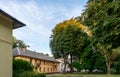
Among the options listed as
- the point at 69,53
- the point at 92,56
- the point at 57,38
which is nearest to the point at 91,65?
the point at 92,56

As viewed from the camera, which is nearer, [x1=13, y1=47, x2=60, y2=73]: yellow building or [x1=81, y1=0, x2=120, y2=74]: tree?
[x1=81, y1=0, x2=120, y2=74]: tree

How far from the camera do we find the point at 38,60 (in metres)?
65.9

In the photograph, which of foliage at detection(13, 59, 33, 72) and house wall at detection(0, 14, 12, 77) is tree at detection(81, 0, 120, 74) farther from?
foliage at detection(13, 59, 33, 72)

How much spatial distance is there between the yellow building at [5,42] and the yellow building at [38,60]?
125ft

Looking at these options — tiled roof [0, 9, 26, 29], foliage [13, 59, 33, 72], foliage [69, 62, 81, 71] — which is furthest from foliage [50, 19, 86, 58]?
tiled roof [0, 9, 26, 29]

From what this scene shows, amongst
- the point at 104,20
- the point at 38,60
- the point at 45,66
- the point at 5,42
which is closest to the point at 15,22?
the point at 5,42

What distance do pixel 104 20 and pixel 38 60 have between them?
53.0m

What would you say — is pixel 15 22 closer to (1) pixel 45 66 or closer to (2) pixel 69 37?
(2) pixel 69 37

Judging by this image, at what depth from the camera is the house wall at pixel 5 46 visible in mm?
14602

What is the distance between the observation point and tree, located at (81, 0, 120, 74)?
13062mm

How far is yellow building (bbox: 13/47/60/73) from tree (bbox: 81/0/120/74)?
37996 millimetres

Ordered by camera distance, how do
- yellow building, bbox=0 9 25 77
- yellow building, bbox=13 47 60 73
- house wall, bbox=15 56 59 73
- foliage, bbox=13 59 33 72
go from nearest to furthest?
yellow building, bbox=0 9 25 77 < foliage, bbox=13 59 33 72 < yellow building, bbox=13 47 60 73 < house wall, bbox=15 56 59 73

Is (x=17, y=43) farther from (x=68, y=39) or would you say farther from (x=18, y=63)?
(x=18, y=63)

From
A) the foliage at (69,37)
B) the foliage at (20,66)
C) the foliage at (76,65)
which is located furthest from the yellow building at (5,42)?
the foliage at (76,65)
